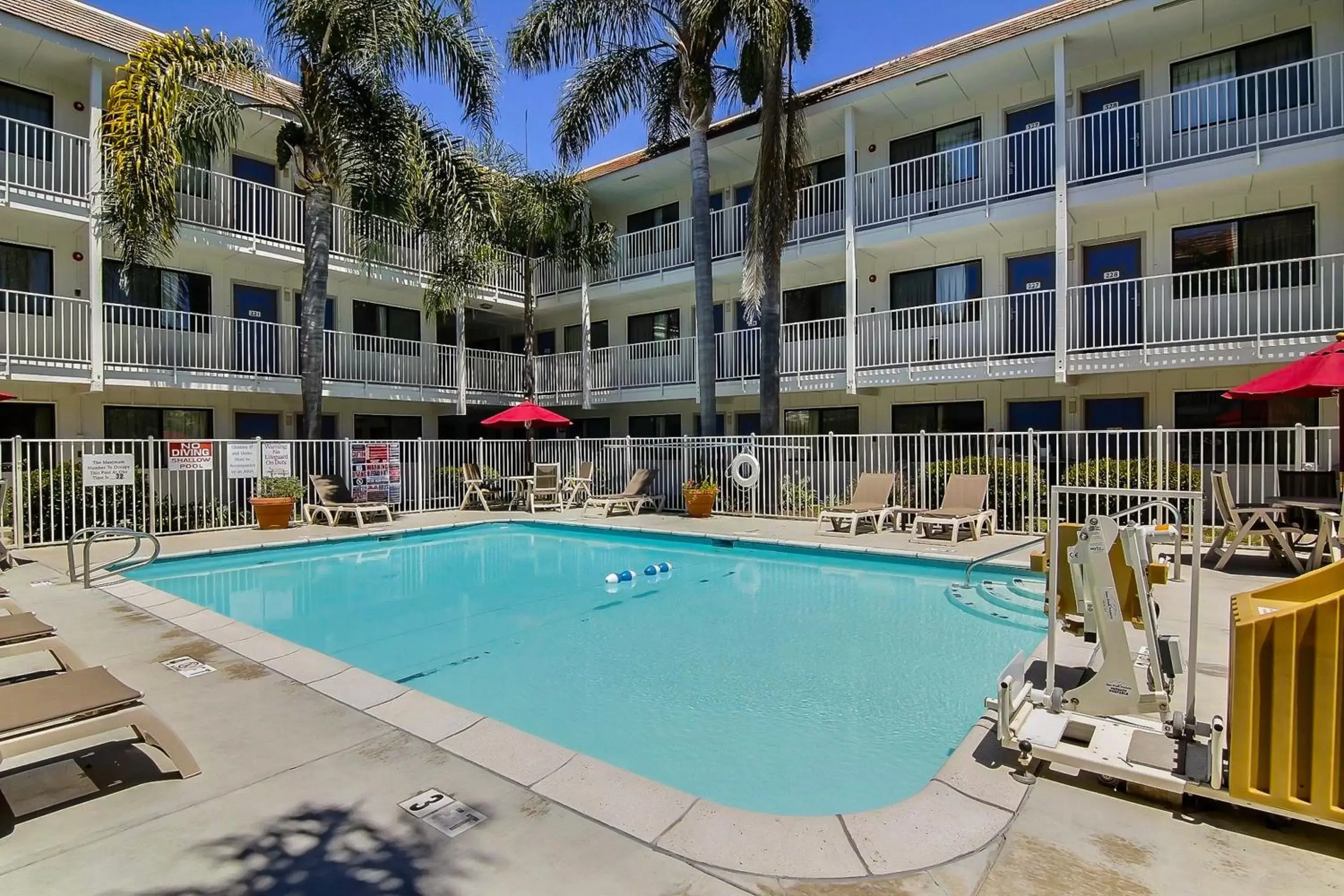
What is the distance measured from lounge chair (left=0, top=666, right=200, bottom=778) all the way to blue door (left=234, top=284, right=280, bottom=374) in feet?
46.6

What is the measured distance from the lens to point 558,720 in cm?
491

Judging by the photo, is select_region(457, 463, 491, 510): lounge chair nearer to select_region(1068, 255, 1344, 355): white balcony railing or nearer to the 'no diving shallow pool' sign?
select_region(1068, 255, 1344, 355): white balcony railing

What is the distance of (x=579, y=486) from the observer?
17453 mm

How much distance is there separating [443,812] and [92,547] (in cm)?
1137

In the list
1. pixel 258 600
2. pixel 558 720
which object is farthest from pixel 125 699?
pixel 258 600

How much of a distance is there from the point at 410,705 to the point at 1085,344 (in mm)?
13367

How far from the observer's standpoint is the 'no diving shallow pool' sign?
2939mm

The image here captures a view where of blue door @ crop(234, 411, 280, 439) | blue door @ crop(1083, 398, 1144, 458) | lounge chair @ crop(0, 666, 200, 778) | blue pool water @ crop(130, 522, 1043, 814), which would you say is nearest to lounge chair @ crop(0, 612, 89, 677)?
lounge chair @ crop(0, 666, 200, 778)

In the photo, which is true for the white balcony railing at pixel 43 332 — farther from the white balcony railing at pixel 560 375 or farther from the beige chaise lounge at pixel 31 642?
the beige chaise lounge at pixel 31 642

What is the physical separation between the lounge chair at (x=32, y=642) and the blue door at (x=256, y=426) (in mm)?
14563

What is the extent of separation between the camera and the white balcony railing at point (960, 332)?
14.0 metres

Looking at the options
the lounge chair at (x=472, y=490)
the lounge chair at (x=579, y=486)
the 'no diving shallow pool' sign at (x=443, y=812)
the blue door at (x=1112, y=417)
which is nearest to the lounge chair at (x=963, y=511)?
the blue door at (x=1112, y=417)

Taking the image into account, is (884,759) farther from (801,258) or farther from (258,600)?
(801,258)

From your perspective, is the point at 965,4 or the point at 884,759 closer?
the point at 884,759
